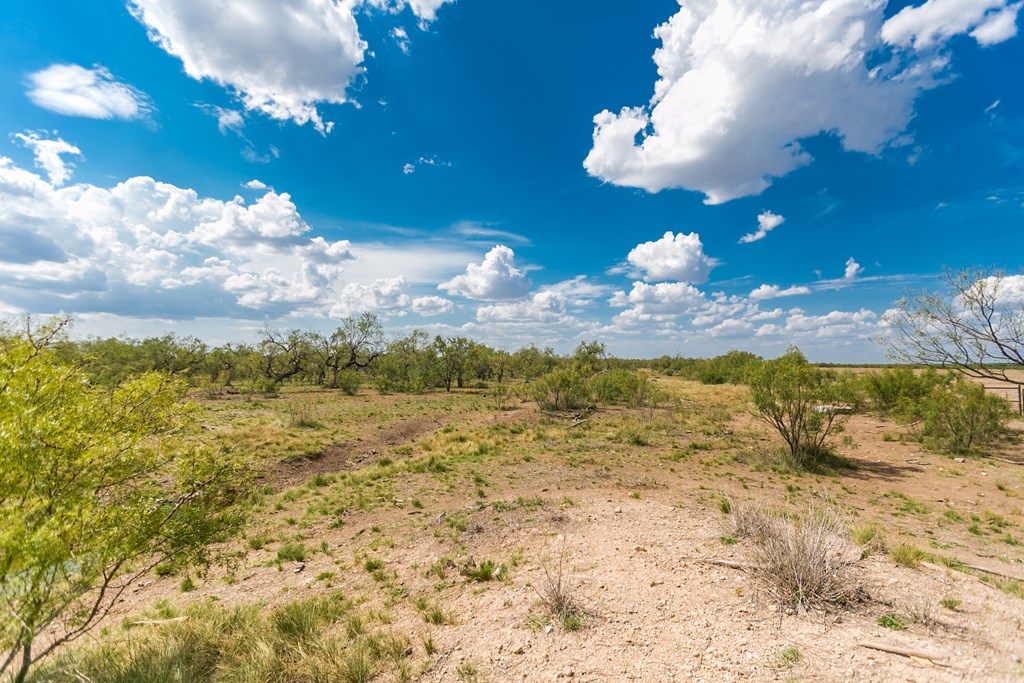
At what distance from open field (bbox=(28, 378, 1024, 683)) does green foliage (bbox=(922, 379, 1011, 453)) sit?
1076 mm

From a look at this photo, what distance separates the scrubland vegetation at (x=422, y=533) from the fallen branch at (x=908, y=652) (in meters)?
0.60

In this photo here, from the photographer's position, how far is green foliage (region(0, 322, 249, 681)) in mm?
4004

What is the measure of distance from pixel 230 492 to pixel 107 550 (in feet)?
5.41

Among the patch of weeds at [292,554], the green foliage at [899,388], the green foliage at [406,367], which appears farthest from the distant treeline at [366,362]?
the patch of weeds at [292,554]

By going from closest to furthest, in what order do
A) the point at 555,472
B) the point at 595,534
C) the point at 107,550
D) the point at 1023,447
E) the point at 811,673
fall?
the point at 811,673
the point at 107,550
the point at 595,534
the point at 555,472
the point at 1023,447

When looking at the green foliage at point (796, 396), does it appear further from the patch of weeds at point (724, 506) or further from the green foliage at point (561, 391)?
the green foliage at point (561, 391)

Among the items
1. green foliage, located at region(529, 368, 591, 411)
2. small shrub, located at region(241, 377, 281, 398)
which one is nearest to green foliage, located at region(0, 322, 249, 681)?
green foliage, located at region(529, 368, 591, 411)

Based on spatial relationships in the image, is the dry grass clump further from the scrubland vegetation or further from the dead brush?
the dead brush

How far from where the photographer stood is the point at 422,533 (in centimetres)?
999

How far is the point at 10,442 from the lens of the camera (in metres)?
4.11

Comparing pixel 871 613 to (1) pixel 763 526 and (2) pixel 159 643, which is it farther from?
(2) pixel 159 643

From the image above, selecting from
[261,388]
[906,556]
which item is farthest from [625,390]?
[261,388]

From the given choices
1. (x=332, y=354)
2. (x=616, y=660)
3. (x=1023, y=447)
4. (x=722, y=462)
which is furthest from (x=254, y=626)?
(x=332, y=354)

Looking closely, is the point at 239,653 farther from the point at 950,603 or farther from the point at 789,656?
the point at 950,603
